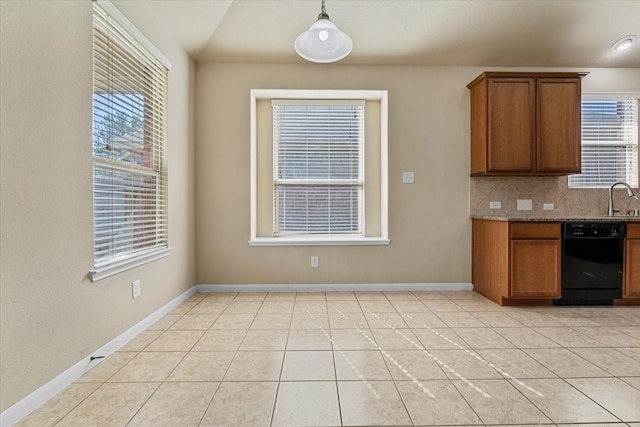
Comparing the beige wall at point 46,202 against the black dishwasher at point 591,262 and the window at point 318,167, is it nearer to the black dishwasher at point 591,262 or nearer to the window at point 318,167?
the window at point 318,167

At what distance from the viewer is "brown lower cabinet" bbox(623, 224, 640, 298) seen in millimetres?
3182

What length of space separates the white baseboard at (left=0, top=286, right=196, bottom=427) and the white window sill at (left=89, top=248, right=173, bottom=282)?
45 centimetres

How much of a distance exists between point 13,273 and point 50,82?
37.2 inches

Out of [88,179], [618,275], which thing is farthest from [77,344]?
[618,275]

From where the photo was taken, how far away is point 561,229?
3172 millimetres

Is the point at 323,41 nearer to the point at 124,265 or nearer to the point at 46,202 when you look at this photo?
the point at 46,202

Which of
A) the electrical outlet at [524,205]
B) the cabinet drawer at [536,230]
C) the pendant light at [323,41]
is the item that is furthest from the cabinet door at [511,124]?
the pendant light at [323,41]

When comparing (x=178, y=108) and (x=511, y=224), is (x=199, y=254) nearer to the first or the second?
(x=178, y=108)

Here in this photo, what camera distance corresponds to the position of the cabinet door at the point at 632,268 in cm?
319

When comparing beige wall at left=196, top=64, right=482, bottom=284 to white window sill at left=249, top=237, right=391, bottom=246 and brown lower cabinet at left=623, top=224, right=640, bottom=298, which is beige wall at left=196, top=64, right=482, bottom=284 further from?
brown lower cabinet at left=623, top=224, right=640, bottom=298

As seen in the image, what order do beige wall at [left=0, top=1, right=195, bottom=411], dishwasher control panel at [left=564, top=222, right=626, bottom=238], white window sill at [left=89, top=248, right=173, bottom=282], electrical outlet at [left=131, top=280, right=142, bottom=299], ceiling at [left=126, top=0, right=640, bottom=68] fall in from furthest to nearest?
dishwasher control panel at [left=564, top=222, right=626, bottom=238]
ceiling at [left=126, top=0, right=640, bottom=68]
electrical outlet at [left=131, top=280, right=142, bottom=299]
white window sill at [left=89, top=248, right=173, bottom=282]
beige wall at [left=0, top=1, right=195, bottom=411]

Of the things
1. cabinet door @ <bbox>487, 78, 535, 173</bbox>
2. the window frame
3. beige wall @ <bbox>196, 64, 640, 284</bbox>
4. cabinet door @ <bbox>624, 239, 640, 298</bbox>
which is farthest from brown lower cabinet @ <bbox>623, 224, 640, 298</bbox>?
the window frame

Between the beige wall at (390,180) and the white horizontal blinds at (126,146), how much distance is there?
76cm

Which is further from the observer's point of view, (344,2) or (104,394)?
(344,2)
